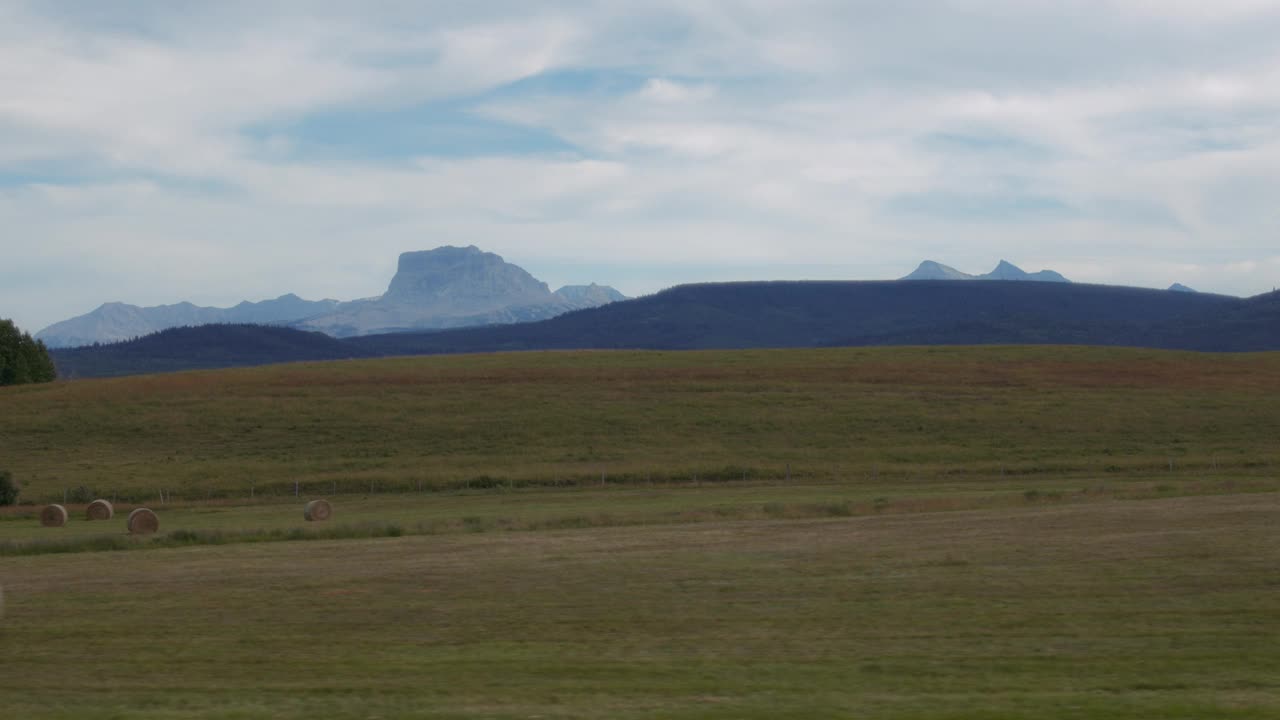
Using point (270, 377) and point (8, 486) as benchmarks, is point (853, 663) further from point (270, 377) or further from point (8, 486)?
point (270, 377)

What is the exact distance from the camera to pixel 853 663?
604 inches

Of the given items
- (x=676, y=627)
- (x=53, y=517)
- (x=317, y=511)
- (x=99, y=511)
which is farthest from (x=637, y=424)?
(x=676, y=627)

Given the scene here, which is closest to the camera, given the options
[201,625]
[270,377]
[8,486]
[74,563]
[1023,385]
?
[201,625]

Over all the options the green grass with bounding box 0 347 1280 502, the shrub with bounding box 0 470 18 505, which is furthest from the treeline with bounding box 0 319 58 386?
the shrub with bounding box 0 470 18 505

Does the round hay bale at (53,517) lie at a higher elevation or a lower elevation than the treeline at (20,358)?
lower

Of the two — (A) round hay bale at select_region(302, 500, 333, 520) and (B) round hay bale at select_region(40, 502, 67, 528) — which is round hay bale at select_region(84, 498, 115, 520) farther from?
(A) round hay bale at select_region(302, 500, 333, 520)

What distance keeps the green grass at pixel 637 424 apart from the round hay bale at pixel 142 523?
13.6 m

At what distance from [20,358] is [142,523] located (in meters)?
84.8

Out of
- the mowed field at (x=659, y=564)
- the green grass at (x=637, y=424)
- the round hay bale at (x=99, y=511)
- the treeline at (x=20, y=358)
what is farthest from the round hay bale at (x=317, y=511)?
the treeline at (x=20, y=358)

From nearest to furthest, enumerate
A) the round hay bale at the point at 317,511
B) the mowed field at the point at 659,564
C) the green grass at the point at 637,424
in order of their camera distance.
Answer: the mowed field at the point at 659,564 → the round hay bale at the point at 317,511 → the green grass at the point at 637,424

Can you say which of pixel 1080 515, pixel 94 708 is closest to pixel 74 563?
pixel 94 708

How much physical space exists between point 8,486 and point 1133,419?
52767 millimetres

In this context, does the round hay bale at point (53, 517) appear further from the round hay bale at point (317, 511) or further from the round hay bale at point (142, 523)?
the round hay bale at point (317, 511)

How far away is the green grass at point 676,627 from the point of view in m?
13.7
